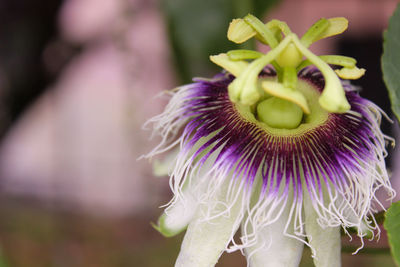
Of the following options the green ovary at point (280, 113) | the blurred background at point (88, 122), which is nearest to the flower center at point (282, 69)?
the green ovary at point (280, 113)

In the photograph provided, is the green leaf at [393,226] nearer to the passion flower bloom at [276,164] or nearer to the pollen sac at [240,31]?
the passion flower bloom at [276,164]

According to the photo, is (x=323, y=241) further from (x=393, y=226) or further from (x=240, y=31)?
(x=240, y=31)

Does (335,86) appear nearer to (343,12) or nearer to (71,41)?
(71,41)

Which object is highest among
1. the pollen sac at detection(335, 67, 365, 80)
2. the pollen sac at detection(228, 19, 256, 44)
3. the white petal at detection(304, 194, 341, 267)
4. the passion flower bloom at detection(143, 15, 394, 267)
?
the pollen sac at detection(228, 19, 256, 44)

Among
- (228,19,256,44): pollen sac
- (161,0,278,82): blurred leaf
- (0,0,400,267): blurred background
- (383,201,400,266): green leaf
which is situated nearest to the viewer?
(383,201,400,266): green leaf

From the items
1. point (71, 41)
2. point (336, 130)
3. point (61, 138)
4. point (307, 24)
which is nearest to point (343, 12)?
point (307, 24)

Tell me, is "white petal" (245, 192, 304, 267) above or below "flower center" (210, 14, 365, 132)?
below

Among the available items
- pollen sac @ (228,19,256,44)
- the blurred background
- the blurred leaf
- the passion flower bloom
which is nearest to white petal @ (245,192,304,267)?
the passion flower bloom

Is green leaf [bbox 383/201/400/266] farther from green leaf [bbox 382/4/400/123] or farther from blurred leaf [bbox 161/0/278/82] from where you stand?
blurred leaf [bbox 161/0/278/82]
